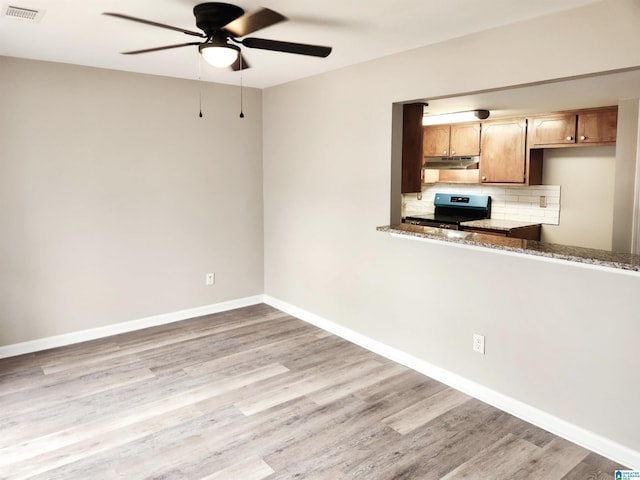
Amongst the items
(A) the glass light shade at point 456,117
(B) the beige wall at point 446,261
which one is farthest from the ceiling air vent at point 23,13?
(A) the glass light shade at point 456,117

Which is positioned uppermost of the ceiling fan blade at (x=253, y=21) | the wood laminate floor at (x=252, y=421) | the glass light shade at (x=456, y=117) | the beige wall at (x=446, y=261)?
the glass light shade at (x=456, y=117)

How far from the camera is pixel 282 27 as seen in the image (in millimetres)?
2906

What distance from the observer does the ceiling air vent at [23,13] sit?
8.60ft

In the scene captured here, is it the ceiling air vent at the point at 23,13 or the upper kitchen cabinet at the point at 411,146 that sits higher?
the ceiling air vent at the point at 23,13

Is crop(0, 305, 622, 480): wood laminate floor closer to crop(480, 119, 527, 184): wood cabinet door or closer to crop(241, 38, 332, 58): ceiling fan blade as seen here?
crop(241, 38, 332, 58): ceiling fan blade

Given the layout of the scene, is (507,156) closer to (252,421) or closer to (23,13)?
(252,421)

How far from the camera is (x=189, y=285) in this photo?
4.87m

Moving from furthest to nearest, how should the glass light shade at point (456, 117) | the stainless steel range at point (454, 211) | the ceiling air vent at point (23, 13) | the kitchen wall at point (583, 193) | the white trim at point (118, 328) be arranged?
the stainless steel range at point (454, 211) → the glass light shade at point (456, 117) → the kitchen wall at point (583, 193) → the white trim at point (118, 328) → the ceiling air vent at point (23, 13)

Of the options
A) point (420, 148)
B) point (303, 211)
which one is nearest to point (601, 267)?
point (420, 148)

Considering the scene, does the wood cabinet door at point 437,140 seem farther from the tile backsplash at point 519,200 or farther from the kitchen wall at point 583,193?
the kitchen wall at point 583,193

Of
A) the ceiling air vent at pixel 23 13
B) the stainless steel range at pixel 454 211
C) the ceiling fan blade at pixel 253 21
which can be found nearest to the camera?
the ceiling fan blade at pixel 253 21

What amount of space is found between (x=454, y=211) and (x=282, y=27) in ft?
13.7

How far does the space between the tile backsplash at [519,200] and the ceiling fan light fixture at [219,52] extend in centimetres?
430

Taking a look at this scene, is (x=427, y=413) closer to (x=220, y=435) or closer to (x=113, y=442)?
(x=220, y=435)
